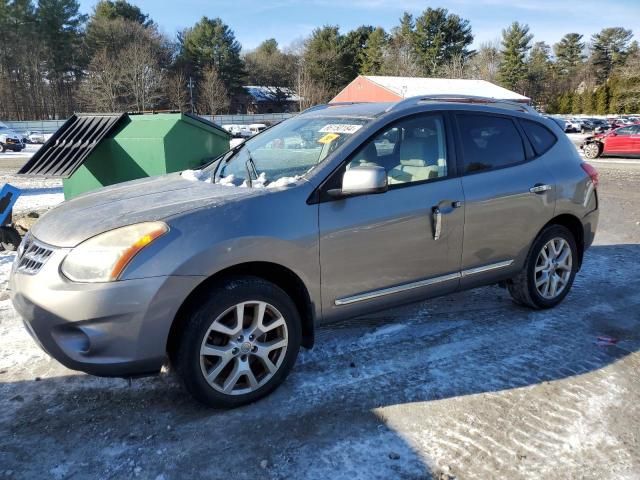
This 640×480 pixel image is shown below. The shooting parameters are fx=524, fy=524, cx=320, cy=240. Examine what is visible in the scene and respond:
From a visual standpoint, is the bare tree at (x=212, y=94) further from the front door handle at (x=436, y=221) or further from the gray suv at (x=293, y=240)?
the front door handle at (x=436, y=221)

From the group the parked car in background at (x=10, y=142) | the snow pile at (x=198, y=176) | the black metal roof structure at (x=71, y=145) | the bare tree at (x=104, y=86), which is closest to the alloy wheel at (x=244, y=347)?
the snow pile at (x=198, y=176)

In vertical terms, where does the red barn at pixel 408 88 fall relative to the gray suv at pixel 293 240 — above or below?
above

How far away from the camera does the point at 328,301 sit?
3248mm

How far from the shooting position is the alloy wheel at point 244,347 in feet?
9.53

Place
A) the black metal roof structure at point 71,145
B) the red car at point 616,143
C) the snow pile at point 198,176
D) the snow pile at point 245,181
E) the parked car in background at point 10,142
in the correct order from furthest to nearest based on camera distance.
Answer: the parked car in background at point 10,142 < the red car at point 616,143 < the black metal roof structure at point 71,145 < the snow pile at point 198,176 < the snow pile at point 245,181

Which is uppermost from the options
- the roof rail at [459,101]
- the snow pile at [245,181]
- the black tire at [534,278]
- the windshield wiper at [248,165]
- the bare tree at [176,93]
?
the bare tree at [176,93]

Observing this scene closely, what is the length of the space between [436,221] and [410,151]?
529 millimetres

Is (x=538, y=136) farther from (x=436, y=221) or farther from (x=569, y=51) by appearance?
(x=569, y=51)

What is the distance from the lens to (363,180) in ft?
10.1

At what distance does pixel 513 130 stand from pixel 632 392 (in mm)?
2131

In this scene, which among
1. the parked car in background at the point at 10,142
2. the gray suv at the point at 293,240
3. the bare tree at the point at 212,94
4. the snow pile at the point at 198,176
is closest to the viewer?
the gray suv at the point at 293,240

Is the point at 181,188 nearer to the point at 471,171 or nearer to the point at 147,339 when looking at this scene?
the point at 147,339

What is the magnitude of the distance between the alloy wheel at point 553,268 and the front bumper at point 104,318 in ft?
9.87

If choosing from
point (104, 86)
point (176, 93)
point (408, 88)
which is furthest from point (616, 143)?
point (176, 93)
